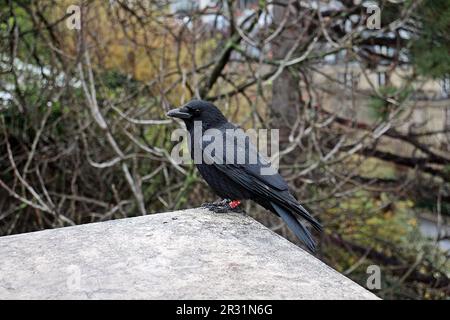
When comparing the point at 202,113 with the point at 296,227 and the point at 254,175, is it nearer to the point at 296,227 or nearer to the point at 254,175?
the point at 254,175

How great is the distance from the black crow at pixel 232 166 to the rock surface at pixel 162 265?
0.33 metres

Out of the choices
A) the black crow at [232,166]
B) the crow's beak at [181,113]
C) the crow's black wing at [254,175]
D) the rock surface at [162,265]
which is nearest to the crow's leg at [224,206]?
the black crow at [232,166]

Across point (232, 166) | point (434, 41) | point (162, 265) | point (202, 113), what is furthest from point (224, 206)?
point (434, 41)

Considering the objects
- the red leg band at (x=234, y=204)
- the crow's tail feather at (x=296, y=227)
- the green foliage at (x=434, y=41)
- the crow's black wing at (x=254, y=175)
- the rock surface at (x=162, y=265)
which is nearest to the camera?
the rock surface at (x=162, y=265)

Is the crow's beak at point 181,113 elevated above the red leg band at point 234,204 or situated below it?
above

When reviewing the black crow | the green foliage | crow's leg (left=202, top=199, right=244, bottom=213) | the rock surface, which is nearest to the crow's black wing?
the black crow

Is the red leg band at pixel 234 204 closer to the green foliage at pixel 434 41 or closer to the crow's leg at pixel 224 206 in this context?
the crow's leg at pixel 224 206

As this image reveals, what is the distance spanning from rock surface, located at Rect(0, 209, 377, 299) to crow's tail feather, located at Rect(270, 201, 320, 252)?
20 cm

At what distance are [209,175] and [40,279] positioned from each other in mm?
1265

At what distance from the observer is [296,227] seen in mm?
2750

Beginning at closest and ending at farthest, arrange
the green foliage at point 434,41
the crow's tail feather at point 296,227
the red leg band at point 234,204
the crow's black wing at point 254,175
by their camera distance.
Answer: the crow's tail feather at point 296,227 → the crow's black wing at point 254,175 → the red leg band at point 234,204 → the green foliage at point 434,41

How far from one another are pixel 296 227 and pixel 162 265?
907 millimetres

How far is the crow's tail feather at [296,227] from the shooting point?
2.64 m
